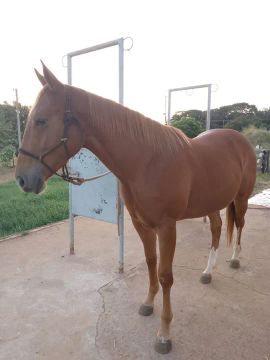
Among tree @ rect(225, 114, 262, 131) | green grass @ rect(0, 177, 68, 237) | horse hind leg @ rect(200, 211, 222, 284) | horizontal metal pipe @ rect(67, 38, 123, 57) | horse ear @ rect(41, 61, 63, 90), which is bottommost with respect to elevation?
green grass @ rect(0, 177, 68, 237)

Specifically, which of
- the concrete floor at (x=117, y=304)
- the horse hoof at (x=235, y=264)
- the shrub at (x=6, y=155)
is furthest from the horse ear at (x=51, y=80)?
the shrub at (x=6, y=155)

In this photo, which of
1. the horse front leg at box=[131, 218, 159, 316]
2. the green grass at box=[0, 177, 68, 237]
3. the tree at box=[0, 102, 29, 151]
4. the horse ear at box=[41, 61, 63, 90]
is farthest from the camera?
the tree at box=[0, 102, 29, 151]

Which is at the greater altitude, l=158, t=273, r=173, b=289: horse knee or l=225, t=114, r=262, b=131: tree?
l=225, t=114, r=262, b=131: tree

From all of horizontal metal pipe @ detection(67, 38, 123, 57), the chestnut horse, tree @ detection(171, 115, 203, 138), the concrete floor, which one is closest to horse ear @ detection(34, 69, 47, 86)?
the chestnut horse

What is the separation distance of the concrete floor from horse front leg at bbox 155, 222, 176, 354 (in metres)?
0.08

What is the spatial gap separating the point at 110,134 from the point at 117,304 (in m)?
1.60

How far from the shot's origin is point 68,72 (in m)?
3.35

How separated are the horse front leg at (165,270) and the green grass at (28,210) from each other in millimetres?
3078

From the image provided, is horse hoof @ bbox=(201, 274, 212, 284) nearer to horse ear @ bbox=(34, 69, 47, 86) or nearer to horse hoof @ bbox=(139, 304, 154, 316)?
horse hoof @ bbox=(139, 304, 154, 316)

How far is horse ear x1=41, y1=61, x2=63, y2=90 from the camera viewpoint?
156 centimetres

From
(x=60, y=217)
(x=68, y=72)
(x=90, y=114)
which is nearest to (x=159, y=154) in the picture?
(x=90, y=114)

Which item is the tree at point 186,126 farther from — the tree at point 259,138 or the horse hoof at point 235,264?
the tree at point 259,138

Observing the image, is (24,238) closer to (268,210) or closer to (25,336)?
(25,336)

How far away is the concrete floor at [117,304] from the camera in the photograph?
80.9 inches
